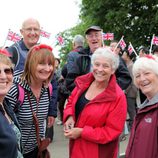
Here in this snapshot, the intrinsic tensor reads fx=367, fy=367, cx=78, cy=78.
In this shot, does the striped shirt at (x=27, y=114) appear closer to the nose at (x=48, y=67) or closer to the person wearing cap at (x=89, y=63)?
the nose at (x=48, y=67)

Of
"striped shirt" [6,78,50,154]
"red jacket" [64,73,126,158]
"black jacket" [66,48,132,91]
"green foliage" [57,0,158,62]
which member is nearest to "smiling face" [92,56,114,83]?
"red jacket" [64,73,126,158]

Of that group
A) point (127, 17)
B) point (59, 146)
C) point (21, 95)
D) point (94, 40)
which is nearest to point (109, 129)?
point (21, 95)

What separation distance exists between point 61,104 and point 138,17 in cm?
1880

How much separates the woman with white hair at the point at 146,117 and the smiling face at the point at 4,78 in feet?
4.03

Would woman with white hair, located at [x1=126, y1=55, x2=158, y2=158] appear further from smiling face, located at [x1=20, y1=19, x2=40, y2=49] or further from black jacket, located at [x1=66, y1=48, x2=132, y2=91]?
smiling face, located at [x1=20, y1=19, x2=40, y2=49]

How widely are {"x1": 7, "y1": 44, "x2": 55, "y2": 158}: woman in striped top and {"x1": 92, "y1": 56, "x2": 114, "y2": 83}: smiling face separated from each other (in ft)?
1.56

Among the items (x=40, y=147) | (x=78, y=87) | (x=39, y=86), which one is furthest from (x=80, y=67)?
(x=40, y=147)

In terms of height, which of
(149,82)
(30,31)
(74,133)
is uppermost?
(30,31)

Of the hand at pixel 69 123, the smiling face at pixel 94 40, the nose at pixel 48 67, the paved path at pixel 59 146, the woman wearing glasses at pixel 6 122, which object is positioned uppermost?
the smiling face at pixel 94 40

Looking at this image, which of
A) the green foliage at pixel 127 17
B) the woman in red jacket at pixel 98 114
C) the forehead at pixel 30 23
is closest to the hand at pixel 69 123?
the woman in red jacket at pixel 98 114

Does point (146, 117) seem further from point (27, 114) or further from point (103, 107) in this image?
point (27, 114)

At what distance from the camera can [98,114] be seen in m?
3.75

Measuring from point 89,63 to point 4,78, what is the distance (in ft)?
7.21

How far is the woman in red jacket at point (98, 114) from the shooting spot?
3750 millimetres
